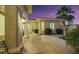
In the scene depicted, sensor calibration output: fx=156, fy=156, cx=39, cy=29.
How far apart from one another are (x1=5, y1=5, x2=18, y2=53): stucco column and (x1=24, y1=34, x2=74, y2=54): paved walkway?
207 mm

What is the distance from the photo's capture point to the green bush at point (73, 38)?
2.70m

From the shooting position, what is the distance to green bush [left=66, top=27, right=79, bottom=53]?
2699 millimetres

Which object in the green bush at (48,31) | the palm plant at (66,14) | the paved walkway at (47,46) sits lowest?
the paved walkway at (47,46)

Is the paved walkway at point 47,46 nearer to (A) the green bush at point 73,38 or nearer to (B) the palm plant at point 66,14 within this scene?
(A) the green bush at point 73,38

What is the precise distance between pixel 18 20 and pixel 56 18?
662 mm

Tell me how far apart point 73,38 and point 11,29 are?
3.56ft

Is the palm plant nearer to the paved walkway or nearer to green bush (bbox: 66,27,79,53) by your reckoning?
green bush (bbox: 66,27,79,53)

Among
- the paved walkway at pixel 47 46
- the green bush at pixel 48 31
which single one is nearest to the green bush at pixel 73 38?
the paved walkway at pixel 47 46

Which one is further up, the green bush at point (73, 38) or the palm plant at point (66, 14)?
the palm plant at point (66, 14)

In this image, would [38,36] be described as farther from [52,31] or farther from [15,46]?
[15,46]

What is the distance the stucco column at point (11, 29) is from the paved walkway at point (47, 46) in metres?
0.21

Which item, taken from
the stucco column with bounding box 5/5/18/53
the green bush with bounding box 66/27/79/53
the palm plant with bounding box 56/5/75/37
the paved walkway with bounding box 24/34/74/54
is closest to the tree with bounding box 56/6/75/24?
the palm plant with bounding box 56/5/75/37

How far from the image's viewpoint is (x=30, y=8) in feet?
8.89
